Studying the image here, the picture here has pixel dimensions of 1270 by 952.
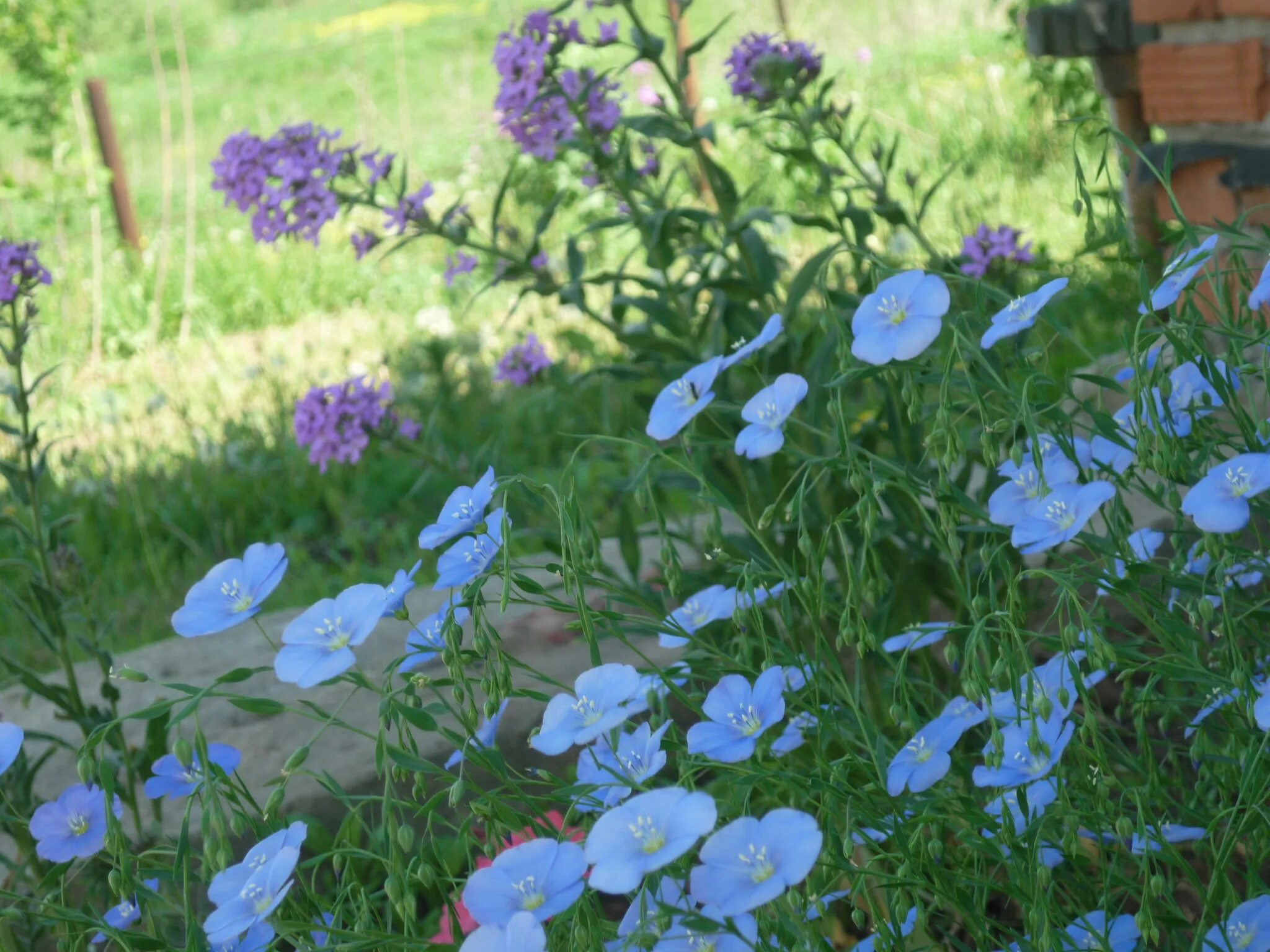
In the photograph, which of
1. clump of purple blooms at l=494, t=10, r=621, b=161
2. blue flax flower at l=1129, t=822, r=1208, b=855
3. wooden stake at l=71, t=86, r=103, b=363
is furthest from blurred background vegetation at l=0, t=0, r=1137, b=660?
blue flax flower at l=1129, t=822, r=1208, b=855

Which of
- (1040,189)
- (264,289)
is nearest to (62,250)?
(264,289)

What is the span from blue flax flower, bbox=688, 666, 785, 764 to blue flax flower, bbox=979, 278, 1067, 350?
29 cm

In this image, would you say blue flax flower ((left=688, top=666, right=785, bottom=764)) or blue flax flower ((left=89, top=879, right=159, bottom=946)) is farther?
blue flax flower ((left=89, top=879, right=159, bottom=946))

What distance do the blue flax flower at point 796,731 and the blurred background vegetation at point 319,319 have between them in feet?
1.18

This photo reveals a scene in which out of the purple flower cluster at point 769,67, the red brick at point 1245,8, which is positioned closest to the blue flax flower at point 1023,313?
the purple flower cluster at point 769,67

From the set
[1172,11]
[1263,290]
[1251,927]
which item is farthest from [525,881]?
[1172,11]

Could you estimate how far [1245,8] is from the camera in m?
2.31

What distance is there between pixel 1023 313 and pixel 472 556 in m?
0.44

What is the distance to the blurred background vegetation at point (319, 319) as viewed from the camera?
10.6ft

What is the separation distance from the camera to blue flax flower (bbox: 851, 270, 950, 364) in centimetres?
93

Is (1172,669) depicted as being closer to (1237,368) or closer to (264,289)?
(1237,368)

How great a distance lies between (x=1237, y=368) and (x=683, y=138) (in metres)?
1.06

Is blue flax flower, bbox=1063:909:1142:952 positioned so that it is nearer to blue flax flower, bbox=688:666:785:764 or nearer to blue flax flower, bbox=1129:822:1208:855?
blue flax flower, bbox=1129:822:1208:855

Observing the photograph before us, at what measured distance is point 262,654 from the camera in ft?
7.28
